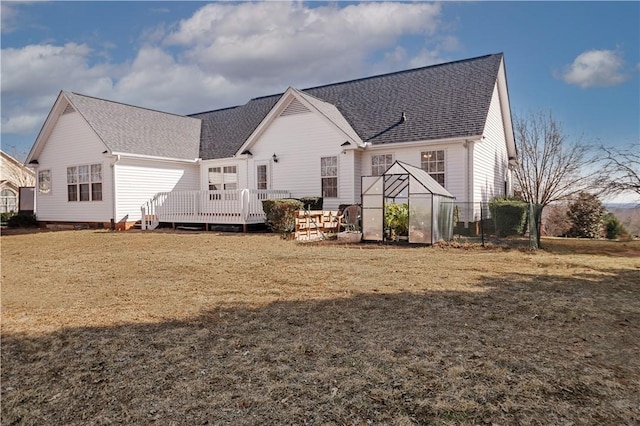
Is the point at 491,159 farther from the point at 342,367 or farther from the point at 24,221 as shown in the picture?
the point at 24,221

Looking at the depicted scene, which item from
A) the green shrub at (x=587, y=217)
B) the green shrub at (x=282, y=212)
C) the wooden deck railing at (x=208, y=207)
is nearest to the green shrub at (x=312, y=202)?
the green shrub at (x=282, y=212)

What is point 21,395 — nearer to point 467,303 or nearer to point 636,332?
point 467,303

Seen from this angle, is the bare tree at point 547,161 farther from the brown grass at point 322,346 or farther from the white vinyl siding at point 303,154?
the brown grass at point 322,346

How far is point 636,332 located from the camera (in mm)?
4242

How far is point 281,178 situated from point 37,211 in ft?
47.3

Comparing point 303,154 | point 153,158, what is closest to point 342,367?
point 303,154

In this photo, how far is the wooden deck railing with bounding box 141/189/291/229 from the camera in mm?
16250

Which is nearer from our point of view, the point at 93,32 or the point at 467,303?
the point at 467,303

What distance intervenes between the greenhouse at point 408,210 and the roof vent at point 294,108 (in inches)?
247

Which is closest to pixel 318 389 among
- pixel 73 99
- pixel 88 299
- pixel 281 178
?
pixel 88 299

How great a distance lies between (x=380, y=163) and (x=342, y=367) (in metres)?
14.0

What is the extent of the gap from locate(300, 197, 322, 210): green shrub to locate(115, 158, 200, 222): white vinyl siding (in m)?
8.02

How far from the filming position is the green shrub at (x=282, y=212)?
48.7 ft

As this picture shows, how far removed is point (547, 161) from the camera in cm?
2370
